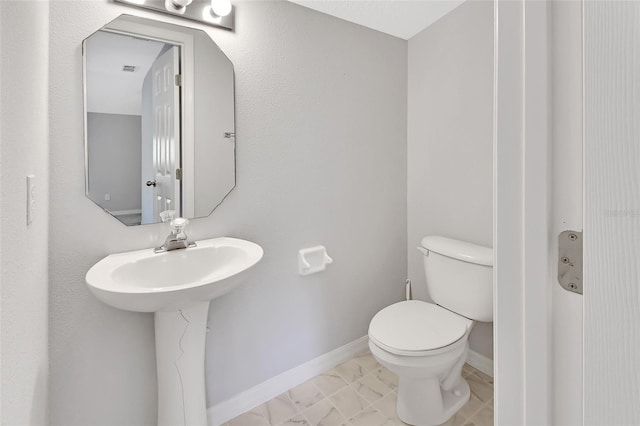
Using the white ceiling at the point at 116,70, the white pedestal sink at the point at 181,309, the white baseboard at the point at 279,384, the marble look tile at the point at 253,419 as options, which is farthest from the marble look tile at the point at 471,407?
the white ceiling at the point at 116,70

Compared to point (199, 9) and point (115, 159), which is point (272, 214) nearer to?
point (115, 159)

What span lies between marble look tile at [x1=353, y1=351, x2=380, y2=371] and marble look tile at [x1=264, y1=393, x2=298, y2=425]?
0.52m

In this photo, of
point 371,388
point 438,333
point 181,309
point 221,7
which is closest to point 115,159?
point 181,309

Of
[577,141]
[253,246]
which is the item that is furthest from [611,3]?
[253,246]

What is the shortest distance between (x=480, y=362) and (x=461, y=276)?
653mm

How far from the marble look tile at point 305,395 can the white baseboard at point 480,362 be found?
94 centimetres

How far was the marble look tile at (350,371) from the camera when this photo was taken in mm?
1781

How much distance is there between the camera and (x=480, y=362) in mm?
1807

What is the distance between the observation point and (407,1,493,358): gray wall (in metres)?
1.68

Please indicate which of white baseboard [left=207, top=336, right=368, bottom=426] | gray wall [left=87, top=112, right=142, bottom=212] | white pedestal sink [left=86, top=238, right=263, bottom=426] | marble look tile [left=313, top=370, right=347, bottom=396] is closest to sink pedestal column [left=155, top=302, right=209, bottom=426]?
white pedestal sink [left=86, top=238, right=263, bottom=426]

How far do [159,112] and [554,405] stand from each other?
5.13 feet

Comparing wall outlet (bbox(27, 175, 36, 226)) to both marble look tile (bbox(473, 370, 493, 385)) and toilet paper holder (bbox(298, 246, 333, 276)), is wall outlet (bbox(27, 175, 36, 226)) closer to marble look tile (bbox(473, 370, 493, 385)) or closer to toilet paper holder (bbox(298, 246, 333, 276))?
toilet paper holder (bbox(298, 246, 333, 276))

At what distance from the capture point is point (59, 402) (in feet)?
3.81

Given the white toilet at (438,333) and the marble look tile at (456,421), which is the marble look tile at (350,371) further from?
the marble look tile at (456,421)
